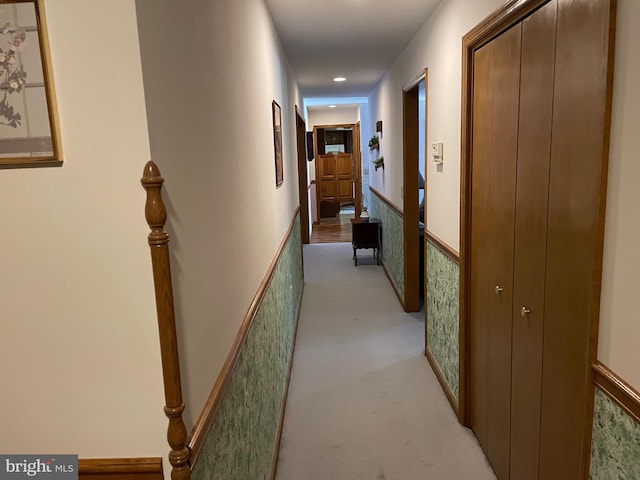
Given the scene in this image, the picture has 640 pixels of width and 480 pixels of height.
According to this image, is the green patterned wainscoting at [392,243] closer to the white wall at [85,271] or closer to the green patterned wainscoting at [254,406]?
the green patterned wainscoting at [254,406]

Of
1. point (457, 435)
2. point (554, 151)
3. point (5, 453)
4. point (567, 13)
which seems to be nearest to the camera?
point (5, 453)

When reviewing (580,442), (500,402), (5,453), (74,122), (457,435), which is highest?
(74,122)

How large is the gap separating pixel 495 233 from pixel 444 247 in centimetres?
76

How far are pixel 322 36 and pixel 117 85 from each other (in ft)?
9.27

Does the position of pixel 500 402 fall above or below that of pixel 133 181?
below

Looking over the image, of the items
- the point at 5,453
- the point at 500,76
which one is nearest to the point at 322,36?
the point at 500,76

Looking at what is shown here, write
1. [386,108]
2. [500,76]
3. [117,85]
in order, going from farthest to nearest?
1. [386,108]
2. [500,76]
3. [117,85]

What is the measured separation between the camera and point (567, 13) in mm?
1371

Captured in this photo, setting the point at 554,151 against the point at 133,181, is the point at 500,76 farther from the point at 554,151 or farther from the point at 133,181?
the point at 133,181

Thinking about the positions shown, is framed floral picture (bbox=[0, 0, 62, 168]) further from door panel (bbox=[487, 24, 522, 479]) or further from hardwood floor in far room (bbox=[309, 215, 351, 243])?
hardwood floor in far room (bbox=[309, 215, 351, 243])

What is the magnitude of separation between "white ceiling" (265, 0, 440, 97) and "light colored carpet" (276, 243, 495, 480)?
7.62 feet

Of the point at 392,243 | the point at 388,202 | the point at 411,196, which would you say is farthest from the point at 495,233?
the point at 388,202

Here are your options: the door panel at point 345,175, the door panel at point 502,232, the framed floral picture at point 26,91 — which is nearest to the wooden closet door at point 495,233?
the door panel at point 502,232

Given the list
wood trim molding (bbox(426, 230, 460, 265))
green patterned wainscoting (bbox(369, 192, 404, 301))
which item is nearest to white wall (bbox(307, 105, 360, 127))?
green patterned wainscoting (bbox(369, 192, 404, 301))
